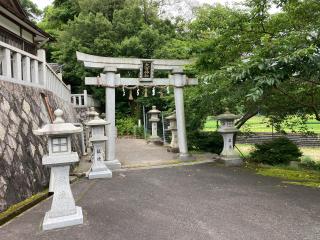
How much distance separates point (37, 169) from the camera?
267 inches

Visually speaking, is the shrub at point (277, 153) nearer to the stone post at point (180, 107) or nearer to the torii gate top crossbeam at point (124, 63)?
the stone post at point (180, 107)

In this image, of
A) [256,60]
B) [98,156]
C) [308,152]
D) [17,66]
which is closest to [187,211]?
[256,60]

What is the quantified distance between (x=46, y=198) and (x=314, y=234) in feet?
17.1

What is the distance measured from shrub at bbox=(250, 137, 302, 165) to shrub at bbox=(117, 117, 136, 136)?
1340 cm

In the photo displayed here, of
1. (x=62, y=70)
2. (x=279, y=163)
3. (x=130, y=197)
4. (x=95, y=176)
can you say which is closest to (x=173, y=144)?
(x=279, y=163)

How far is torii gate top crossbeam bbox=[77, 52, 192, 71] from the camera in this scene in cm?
945

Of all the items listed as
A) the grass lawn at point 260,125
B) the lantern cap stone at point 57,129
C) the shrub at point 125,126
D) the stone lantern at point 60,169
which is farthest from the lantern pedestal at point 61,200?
the shrub at point 125,126

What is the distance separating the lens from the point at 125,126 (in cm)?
2306

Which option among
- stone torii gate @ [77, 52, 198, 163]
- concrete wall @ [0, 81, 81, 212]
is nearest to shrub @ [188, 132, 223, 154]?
stone torii gate @ [77, 52, 198, 163]

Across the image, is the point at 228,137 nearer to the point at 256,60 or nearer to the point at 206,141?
the point at 206,141

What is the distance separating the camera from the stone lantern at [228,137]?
982 cm

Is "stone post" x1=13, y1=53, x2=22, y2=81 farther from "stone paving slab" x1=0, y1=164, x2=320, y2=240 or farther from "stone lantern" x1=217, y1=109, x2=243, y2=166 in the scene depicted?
"stone lantern" x1=217, y1=109, x2=243, y2=166

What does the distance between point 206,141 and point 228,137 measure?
2.99 metres

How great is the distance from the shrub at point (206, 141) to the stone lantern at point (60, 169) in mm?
8833
